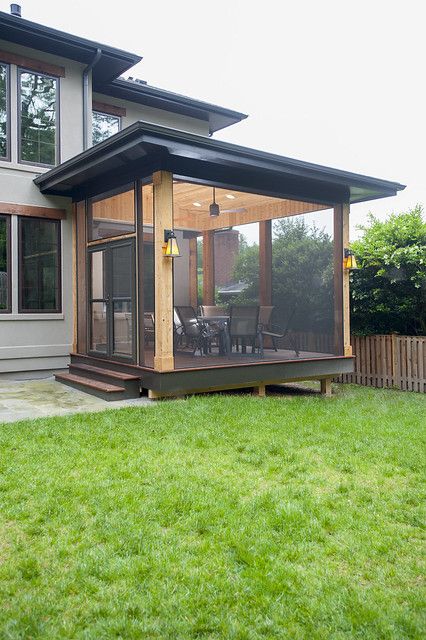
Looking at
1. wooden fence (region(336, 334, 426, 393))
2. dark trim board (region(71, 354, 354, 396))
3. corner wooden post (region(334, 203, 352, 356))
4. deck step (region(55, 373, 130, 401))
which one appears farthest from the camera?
wooden fence (region(336, 334, 426, 393))

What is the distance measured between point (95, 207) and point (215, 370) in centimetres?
317

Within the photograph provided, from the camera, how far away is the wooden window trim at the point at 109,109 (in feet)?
34.1

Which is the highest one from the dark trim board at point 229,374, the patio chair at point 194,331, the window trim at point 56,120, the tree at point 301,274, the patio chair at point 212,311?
the window trim at point 56,120

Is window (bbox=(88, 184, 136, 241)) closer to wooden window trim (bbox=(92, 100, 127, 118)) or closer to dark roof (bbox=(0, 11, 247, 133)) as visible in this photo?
dark roof (bbox=(0, 11, 247, 133))

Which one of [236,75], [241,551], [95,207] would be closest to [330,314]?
[95,207]

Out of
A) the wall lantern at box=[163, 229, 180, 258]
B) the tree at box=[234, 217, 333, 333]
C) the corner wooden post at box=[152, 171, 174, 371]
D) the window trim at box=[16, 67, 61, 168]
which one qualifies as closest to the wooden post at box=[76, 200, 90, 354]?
the window trim at box=[16, 67, 61, 168]

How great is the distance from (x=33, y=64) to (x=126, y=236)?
377 cm

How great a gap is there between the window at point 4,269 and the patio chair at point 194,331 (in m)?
2.73

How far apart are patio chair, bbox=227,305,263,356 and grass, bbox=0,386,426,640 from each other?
10.8 ft

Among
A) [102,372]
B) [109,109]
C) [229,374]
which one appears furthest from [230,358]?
[109,109]

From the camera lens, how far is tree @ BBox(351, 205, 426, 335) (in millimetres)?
9258

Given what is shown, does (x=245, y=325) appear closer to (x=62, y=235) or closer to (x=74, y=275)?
(x=74, y=275)

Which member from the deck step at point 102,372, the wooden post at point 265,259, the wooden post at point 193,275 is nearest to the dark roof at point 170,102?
the wooden post at point 193,275

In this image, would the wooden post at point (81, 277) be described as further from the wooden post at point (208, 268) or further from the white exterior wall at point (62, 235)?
the wooden post at point (208, 268)
